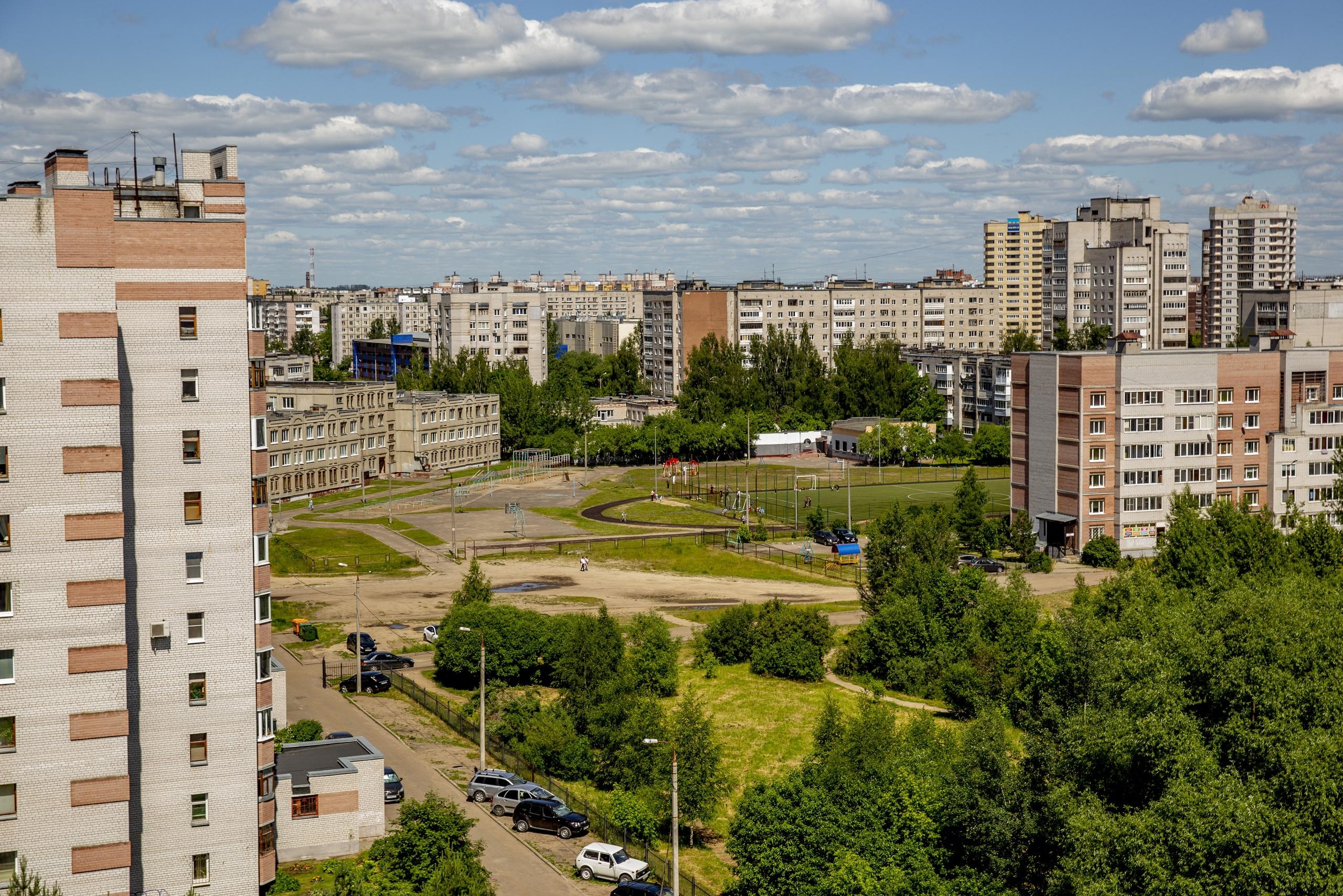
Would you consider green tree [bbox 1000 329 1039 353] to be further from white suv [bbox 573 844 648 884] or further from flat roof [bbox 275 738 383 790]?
white suv [bbox 573 844 648 884]

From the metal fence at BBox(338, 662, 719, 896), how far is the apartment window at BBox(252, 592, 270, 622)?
1334 cm

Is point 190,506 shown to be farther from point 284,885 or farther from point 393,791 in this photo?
point 393,791

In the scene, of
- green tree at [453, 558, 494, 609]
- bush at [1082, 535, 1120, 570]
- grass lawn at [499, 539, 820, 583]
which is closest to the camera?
green tree at [453, 558, 494, 609]

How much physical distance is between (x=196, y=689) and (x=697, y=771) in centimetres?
1696

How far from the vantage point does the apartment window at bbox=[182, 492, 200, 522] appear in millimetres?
32938

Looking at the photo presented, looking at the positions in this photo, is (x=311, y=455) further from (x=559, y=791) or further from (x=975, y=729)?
(x=975, y=729)

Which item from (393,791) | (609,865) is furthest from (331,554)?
(609,865)

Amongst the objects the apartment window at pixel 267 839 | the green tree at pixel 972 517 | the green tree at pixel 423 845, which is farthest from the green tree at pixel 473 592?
the green tree at pixel 972 517

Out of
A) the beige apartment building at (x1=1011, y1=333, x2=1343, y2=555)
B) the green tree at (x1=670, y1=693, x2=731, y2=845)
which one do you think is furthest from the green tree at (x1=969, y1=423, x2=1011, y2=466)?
the green tree at (x1=670, y1=693, x2=731, y2=845)

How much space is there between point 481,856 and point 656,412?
116302mm

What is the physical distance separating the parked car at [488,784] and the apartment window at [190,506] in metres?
16.7

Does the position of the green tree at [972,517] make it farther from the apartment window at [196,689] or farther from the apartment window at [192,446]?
the apartment window at [192,446]

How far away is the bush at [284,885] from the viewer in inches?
1483

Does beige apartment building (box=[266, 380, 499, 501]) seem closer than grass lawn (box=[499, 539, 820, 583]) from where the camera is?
No
